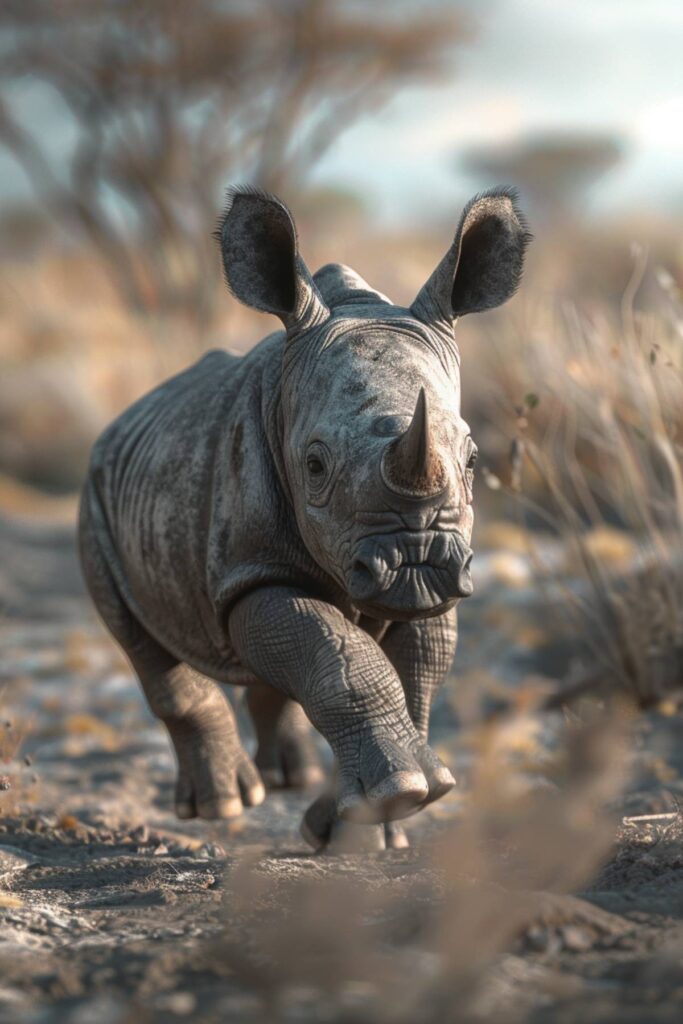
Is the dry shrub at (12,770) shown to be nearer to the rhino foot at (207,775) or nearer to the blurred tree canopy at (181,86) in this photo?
the rhino foot at (207,775)

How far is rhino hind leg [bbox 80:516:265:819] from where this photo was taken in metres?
5.00

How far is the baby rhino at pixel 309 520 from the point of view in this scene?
11.7ft

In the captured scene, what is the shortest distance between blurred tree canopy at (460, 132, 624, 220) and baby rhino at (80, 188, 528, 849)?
93.6 feet

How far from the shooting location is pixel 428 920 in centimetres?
307

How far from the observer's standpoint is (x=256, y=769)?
568cm

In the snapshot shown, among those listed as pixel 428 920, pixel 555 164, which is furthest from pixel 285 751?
pixel 555 164

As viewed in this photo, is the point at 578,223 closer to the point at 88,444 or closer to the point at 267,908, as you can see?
the point at 88,444

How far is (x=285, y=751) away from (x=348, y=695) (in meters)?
2.15

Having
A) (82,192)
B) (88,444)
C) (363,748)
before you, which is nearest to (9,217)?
(82,192)

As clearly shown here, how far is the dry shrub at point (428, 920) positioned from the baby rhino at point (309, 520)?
37 cm

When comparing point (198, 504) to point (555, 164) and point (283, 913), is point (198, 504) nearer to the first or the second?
point (283, 913)

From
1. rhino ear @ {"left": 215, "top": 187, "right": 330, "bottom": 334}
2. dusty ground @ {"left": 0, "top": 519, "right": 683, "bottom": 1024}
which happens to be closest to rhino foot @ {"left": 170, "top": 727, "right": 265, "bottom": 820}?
dusty ground @ {"left": 0, "top": 519, "right": 683, "bottom": 1024}

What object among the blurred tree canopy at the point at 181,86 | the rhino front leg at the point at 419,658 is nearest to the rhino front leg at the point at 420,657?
the rhino front leg at the point at 419,658

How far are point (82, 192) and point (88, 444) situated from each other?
882 centimetres
